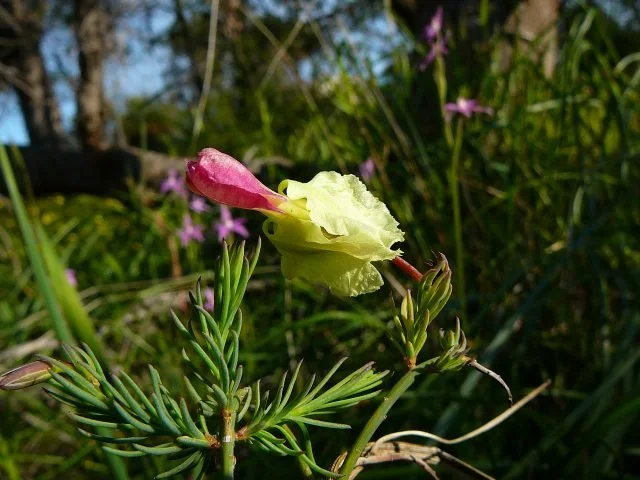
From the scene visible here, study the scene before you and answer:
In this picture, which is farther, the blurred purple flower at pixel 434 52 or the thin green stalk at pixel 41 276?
the blurred purple flower at pixel 434 52

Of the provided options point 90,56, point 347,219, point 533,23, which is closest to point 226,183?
point 347,219

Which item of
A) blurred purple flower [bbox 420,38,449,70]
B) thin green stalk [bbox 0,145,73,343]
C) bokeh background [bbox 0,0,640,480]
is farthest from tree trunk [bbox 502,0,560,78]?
thin green stalk [bbox 0,145,73,343]

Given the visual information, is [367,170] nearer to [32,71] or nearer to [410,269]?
[410,269]

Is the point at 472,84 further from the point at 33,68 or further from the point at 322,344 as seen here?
the point at 33,68

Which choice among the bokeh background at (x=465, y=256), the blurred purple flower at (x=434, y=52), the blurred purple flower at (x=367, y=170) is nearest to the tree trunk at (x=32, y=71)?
the bokeh background at (x=465, y=256)

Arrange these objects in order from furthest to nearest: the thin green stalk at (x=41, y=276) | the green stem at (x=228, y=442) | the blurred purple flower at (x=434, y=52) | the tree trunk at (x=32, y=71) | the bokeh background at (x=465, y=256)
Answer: the tree trunk at (x=32, y=71)
the blurred purple flower at (x=434, y=52)
the bokeh background at (x=465, y=256)
the thin green stalk at (x=41, y=276)
the green stem at (x=228, y=442)

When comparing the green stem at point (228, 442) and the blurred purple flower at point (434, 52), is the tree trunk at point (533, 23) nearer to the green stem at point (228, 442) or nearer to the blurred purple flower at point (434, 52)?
the blurred purple flower at point (434, 52)
